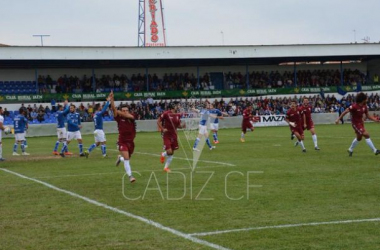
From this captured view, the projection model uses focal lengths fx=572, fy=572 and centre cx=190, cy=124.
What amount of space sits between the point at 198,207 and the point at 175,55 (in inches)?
1995

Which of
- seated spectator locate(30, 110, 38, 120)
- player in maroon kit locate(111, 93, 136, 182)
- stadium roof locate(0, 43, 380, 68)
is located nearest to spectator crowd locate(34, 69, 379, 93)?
stadium roof locate(0, 43, 380, 68)

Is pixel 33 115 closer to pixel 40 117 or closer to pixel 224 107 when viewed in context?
pixel 40 117


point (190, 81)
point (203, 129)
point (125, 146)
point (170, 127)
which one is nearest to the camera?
point (125, 146)

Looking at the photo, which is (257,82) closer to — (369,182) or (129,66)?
(129,66)

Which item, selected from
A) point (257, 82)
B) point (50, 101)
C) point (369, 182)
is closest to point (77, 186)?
point (369, 182)

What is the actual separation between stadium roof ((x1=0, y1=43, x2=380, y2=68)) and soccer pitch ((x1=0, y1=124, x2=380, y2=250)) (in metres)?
38.7

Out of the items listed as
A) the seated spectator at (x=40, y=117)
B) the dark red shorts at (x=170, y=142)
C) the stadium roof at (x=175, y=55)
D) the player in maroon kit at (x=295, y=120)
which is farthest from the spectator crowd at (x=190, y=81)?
the dark red shorts at (x=170, y=142)

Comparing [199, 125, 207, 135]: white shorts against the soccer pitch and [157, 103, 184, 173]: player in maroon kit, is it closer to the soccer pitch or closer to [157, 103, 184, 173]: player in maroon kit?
the soccer pitch

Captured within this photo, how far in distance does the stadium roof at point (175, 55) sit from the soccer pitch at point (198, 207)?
127 feet

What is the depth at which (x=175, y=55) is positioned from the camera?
60.9m

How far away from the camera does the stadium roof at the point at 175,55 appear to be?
5675 cm

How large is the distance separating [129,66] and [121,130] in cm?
4965

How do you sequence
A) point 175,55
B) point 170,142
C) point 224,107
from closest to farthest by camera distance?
point 170,142
point 224,107
point 175,55

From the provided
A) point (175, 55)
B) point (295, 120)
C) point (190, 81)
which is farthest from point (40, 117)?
point (295, 120)
